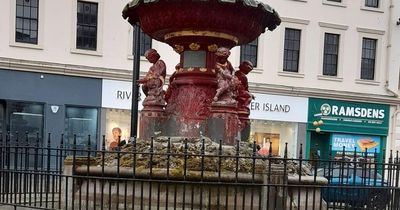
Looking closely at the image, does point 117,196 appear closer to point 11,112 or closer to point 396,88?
point 11,112

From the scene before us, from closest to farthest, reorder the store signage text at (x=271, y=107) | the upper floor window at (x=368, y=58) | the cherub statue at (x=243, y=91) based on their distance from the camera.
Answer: the cherub statue at (x=243, y=91)
the store signage text at (x=271, y=107)
the upper floor window at (x=368, y=58)

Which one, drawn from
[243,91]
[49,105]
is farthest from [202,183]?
[49,105]

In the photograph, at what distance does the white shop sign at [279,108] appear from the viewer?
2673cm

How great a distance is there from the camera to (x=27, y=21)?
23.3 m

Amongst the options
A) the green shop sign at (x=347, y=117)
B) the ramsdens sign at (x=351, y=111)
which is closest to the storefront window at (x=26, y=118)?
the green shop sign at (x=347, y=117)

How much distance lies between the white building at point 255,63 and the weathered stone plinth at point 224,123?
645 inches

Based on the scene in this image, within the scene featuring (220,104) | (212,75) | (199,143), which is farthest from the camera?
(212,75)

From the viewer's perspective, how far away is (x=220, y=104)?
8258 millimetres

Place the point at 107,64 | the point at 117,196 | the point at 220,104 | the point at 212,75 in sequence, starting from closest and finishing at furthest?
the point at 117,196 < the point at 220,104 < the point at 212,75 < the point at 107,64

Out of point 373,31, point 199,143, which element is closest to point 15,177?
point 199,143

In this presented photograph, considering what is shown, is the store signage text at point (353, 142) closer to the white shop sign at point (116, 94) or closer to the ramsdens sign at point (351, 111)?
the ramsdens sign at point (351, 111)

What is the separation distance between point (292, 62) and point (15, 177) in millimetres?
21409

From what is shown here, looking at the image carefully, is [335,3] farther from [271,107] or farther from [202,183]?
[202,183]

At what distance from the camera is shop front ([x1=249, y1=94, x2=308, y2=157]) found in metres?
26.9
